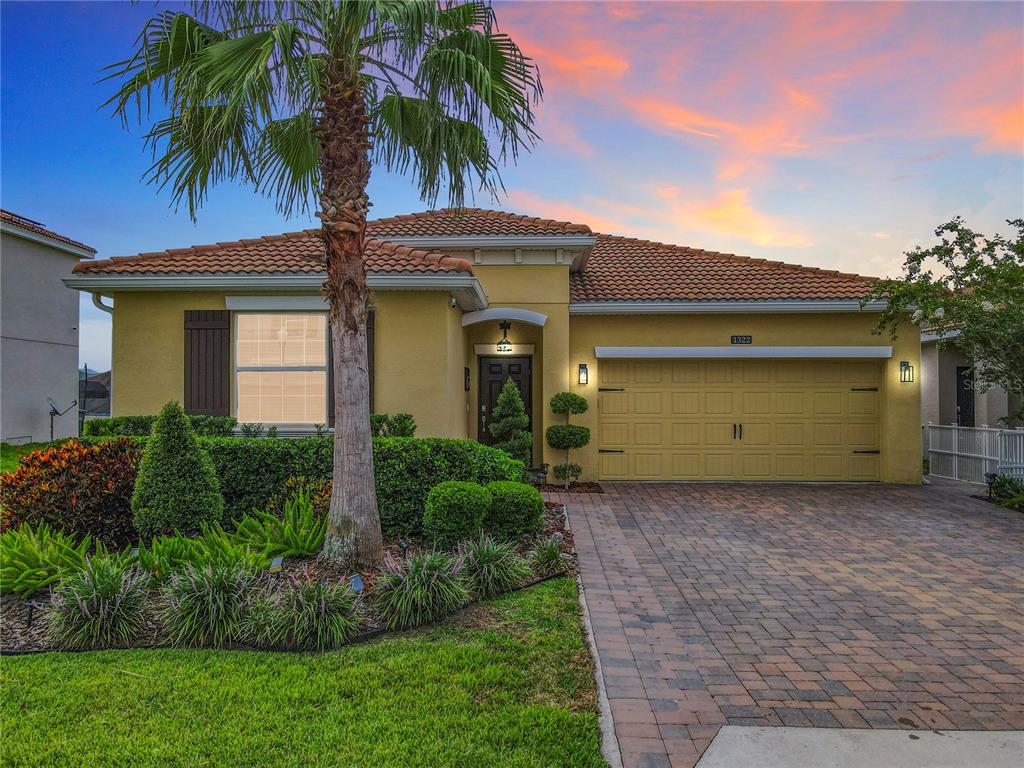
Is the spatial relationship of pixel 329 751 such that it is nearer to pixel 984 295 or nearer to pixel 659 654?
pixel 659 654

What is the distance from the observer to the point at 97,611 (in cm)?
431

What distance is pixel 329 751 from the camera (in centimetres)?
287

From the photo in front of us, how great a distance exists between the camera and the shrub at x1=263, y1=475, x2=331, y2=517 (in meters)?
6.87

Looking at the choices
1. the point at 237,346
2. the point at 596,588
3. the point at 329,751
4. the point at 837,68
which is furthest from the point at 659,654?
the point at 837,68

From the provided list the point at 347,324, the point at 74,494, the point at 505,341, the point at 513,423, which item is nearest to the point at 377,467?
the point at 347,324

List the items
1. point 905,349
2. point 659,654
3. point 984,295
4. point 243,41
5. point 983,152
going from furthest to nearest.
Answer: point 905,349
point 983,152
point 984,295
point 243,41
point 659,654

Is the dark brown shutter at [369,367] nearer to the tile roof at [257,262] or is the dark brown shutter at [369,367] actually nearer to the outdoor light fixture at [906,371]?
the tile roof at [257,262]

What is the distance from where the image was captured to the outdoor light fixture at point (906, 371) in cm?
1159

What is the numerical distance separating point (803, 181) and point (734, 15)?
14.5 ft

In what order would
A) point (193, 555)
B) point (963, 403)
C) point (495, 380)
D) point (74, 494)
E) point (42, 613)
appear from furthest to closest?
1. point (963, 403)
2. point (495, 380)
3. point (74, 494)
4. point (193, 555)
5. point (42, 613)

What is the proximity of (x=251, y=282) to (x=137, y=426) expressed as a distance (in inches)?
113

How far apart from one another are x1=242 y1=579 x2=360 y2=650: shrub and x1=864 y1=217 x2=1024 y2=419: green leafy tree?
36.5ft

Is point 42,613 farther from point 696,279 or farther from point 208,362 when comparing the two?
point 696,279

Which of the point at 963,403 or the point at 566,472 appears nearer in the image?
the point at 566,472
